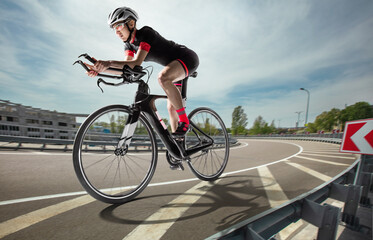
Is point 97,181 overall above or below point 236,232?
below

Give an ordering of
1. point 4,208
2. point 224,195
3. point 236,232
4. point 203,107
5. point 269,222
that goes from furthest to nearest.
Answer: point 203,107 → point 224,195 → point 4,208 → point 269,222 → point 236,232

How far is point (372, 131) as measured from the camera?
2164mm

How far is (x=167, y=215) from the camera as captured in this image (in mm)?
1522

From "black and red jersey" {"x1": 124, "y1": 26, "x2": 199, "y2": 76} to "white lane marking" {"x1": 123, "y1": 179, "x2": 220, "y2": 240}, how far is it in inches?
71.0

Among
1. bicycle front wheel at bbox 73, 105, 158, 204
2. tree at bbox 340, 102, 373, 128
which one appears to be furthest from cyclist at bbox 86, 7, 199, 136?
tree at bbox 340, 102, 373, 128

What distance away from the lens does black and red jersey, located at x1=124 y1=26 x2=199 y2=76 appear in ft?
6.28

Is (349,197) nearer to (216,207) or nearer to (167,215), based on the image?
(216,207)

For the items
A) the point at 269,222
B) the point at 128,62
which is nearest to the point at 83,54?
the point at 128,62

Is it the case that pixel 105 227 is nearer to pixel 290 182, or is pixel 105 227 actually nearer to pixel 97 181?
pixel 97 181

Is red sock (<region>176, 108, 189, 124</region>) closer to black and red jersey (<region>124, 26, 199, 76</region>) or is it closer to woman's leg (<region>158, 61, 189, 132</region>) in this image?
woman's leg (<region>158, 61, 189, 132</region>)

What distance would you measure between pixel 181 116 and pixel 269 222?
5.64 feet

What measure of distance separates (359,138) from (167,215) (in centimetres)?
298

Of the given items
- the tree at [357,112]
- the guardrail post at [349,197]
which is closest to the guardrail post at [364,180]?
the guardrail post at [349,197]

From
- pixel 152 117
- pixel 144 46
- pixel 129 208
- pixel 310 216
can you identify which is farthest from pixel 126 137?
pixel 310 216
